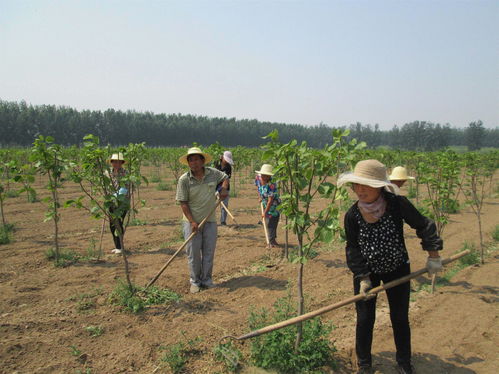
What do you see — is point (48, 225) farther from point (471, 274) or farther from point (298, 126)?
point (298, 126)

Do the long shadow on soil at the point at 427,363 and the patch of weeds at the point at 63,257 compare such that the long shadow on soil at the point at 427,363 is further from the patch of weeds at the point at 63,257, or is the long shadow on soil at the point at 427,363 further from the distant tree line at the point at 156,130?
the distant tree line at the point at 156,130

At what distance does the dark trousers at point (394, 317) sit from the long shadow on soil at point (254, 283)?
2.07 m

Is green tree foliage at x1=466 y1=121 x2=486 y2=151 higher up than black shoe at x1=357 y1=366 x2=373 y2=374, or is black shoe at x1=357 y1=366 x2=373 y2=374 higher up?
green tree foliage at x1=466 y1=121 x2=486 y2=151

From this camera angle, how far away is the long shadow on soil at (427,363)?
311 centimetres

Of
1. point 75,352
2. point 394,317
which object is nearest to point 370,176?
point 394,317

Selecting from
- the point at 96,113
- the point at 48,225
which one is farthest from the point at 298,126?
the point at 48,225

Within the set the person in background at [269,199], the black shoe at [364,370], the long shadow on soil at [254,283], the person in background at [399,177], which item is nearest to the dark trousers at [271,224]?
the person in background at [269,199]

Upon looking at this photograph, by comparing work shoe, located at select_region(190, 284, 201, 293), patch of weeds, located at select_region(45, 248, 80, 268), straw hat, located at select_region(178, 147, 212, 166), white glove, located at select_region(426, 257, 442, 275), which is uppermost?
straw hat, located at select_region(178, 147, 212, 166)

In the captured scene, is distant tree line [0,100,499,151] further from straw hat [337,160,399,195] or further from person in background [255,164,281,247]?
straw hat [337,160,399,195]

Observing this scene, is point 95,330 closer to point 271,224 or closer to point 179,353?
point 179,353

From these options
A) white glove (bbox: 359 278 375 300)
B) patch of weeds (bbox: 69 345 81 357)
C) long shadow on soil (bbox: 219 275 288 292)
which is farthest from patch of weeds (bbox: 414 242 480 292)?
patch of weeds (bbox: 69 345 81 357)

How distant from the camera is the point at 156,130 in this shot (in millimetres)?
71625

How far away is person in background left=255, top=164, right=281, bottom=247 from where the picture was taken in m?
6.28

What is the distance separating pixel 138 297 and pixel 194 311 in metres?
0.76
